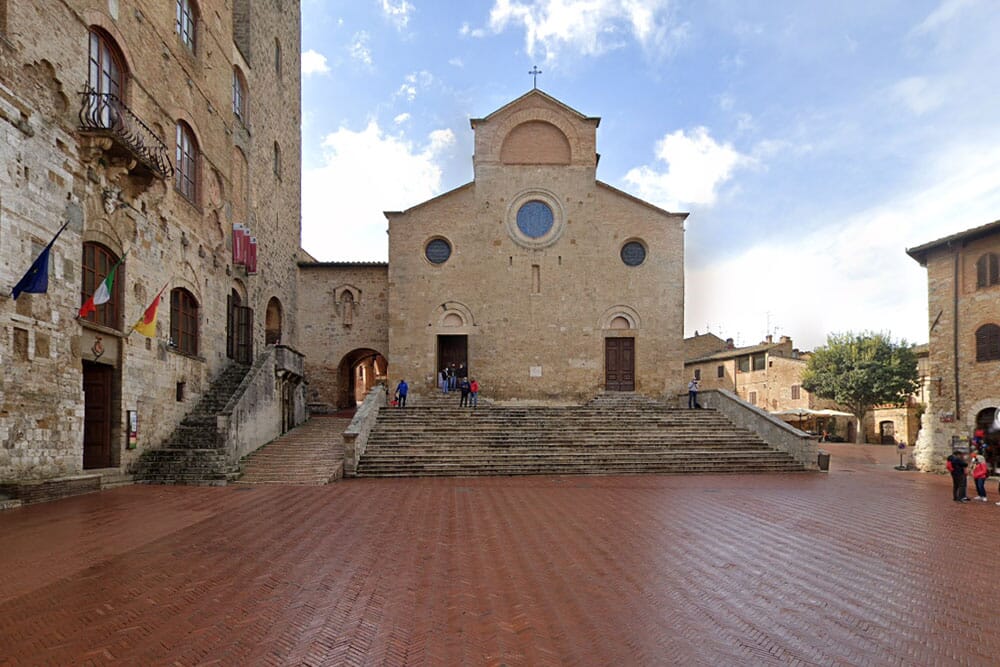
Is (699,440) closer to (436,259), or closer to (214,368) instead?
(436,259)

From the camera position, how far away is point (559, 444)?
1788cm

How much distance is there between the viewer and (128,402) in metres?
13.0

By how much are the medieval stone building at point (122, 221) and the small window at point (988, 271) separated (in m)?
22.9

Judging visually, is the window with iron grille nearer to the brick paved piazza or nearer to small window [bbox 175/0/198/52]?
the brick paved piazza

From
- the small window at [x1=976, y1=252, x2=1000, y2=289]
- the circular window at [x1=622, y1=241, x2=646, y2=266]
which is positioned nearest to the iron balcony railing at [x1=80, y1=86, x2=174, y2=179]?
the circular window at [x1=622, y1=241, x2=646, y2=266]

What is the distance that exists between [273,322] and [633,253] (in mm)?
16274

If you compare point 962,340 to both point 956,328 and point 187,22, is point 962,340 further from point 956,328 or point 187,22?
point 187,22

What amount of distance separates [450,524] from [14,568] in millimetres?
5413

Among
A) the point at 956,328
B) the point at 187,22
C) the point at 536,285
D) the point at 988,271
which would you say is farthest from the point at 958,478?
the point at 187,22

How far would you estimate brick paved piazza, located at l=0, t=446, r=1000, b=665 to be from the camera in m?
4.39

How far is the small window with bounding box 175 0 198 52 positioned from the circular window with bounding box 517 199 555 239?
13.8 m

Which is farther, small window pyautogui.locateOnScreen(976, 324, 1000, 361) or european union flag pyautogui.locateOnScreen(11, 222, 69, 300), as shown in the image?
small window pyautogui.locateOnScreen(976, 324, 1000, 361)

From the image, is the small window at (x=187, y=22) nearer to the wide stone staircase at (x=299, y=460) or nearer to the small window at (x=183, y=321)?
the small window at (x=183, y=321)

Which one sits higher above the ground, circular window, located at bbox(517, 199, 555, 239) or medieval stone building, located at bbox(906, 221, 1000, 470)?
circular window, located at bbox(517, 199, 555, 239)
